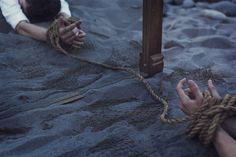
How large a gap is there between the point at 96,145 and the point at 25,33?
1.76 meters

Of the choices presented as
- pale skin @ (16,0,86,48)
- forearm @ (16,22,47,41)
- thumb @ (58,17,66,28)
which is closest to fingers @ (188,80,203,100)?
pale skin @ (16,0,86,48)

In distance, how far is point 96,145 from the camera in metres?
2.10

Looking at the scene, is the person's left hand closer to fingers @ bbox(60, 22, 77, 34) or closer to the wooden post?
the wooden post

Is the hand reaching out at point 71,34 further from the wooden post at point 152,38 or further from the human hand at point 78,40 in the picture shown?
the wooden post at point 152,38

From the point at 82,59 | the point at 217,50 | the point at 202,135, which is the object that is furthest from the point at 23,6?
the point at 202,135

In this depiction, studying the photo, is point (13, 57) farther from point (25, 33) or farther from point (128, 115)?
point (128, 115)

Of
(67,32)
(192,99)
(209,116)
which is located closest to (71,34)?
(67,32)

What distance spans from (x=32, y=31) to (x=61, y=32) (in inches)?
13.6

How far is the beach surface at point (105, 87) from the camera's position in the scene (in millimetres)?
2111

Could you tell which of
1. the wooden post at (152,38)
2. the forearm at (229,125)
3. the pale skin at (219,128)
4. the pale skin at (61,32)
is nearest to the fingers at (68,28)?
the pale skin at (61,32)

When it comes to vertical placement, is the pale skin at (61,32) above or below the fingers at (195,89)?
below

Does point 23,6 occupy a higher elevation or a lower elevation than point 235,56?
higher

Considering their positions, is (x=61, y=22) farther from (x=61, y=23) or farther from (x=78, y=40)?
(x=78, y=40)

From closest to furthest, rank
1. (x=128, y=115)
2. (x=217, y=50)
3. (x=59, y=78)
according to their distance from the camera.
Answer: (x=128, y=115)
(x=59, y=78)
(x=217, y=50)
